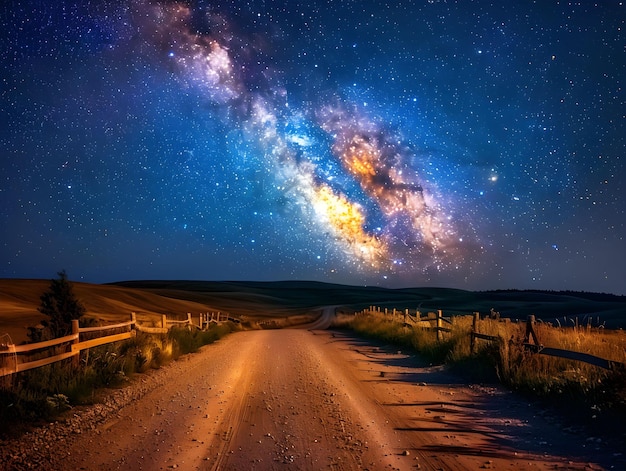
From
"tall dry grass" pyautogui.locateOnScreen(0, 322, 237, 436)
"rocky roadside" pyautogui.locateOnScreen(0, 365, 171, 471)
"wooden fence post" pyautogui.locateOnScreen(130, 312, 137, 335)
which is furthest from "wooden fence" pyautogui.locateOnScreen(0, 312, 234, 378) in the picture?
"rocky roadside" pyautogui.locateOnScreen(0, 365, 171, 471)

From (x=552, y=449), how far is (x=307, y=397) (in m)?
4.79

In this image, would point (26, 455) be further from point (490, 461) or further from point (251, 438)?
Result: point (490, 461)

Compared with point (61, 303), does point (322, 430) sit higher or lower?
lower

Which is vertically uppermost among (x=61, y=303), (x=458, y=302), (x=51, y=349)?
(x=61, y=303)

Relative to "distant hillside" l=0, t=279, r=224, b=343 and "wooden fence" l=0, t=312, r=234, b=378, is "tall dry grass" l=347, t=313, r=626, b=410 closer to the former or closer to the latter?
"wooden fence" l=0, t=312, r=234, b=378

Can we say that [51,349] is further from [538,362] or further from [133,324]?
[538,362]

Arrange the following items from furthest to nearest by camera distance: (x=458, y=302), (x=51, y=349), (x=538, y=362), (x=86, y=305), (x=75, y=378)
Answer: (x=458, y=302) < (x=86, y=305) < (x=51, y=349) < (x=538, y=362) < (x=75, y=378)

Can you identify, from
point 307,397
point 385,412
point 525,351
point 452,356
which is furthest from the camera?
point 452,356

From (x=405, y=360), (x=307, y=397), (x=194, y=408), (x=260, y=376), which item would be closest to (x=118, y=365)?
(x=260, y=376)

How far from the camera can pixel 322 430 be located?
25.9 feet

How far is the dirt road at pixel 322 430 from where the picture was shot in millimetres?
6531

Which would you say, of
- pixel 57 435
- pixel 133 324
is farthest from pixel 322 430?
pixel 133 324

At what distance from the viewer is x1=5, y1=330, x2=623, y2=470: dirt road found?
6.53m

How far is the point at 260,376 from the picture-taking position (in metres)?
13.5
